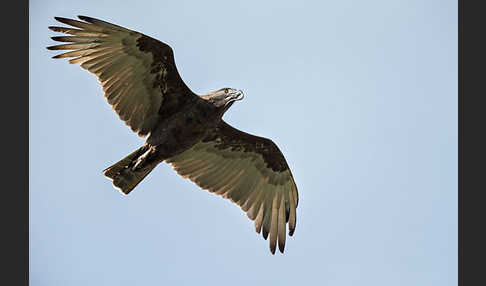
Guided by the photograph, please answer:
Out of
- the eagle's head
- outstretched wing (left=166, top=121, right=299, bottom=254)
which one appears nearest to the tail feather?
outstretched wing (left=166, top=121, right=299, bottom=254)

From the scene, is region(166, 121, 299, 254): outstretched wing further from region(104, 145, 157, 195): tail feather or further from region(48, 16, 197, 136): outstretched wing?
region(48, 16, 197, 136): outstretched wing

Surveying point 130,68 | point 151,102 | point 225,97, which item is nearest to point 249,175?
point 225,97

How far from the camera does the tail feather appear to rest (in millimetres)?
12852

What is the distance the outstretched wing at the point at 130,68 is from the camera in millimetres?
12500

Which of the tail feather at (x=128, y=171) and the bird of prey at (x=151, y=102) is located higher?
the bird of prey at (x=151, y=102)

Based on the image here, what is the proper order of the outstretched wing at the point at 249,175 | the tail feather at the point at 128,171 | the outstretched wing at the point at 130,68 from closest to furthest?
the outstretched wing at the point at 130,68, the tail feather at the point at 128,171, the outstretched wing at the point at 249,175

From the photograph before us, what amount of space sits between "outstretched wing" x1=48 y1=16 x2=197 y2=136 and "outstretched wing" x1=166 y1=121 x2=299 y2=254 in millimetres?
1270

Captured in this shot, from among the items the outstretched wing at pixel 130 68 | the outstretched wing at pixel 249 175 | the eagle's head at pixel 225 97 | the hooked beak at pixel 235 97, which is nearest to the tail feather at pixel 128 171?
the outstretched wing at pixel 130 68

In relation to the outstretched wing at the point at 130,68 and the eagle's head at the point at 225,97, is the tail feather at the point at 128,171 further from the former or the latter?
the eagle's head at the point at 225,97

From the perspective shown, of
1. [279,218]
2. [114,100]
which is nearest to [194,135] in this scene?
[114,100]

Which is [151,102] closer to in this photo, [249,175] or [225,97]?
[225,97]

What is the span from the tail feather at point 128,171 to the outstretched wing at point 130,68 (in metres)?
0.45

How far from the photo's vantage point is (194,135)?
1289cm

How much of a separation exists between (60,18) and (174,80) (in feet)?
6.84
